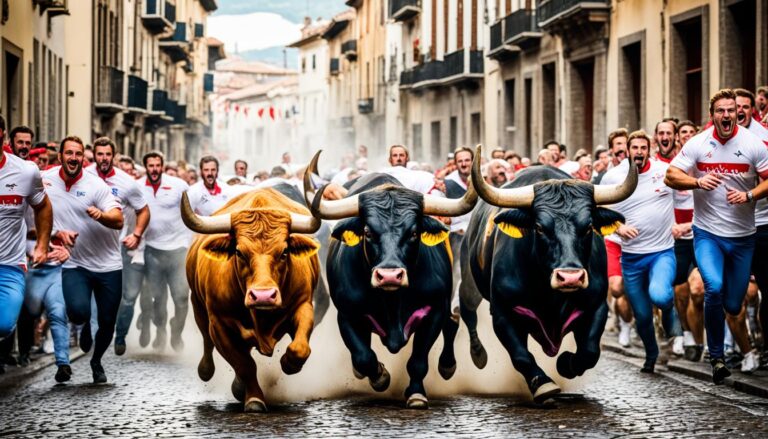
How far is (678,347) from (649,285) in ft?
4.64

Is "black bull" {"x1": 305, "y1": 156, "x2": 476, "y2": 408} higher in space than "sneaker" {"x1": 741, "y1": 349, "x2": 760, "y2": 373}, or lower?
higher

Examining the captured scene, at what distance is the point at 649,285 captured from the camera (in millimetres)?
12695

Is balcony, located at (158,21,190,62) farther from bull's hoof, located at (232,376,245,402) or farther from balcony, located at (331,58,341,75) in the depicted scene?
bull's hoof, located at (232,376,245,402)

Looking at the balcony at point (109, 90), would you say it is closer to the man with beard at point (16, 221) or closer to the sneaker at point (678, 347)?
the sneaker at point (678, 347)

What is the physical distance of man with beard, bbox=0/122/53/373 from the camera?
10.7 metres

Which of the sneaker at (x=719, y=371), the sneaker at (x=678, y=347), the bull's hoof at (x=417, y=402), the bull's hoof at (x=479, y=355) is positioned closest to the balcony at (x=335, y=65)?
the sneaker at (x=678, y=347)

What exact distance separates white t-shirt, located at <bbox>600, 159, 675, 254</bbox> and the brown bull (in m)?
3.32

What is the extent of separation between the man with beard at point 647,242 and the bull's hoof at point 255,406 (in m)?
3.58

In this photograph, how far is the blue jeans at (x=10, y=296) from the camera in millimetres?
10430

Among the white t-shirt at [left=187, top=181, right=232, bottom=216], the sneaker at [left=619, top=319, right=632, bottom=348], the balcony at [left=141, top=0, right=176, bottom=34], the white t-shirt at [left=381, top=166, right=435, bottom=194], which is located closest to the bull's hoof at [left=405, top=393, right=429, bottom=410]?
the white t-shirt at [left=381, top=166, right=435, bottom=194]

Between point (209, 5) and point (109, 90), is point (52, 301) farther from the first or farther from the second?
point (209, 5)

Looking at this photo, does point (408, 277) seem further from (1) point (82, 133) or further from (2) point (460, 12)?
(2) point (460, 12)

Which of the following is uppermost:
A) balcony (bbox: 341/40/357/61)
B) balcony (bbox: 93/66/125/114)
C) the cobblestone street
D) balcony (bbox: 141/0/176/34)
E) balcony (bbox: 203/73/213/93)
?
balcony (bbox: 203/73/213/93)

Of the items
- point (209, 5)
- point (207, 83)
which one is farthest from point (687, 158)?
point (207, 83)
